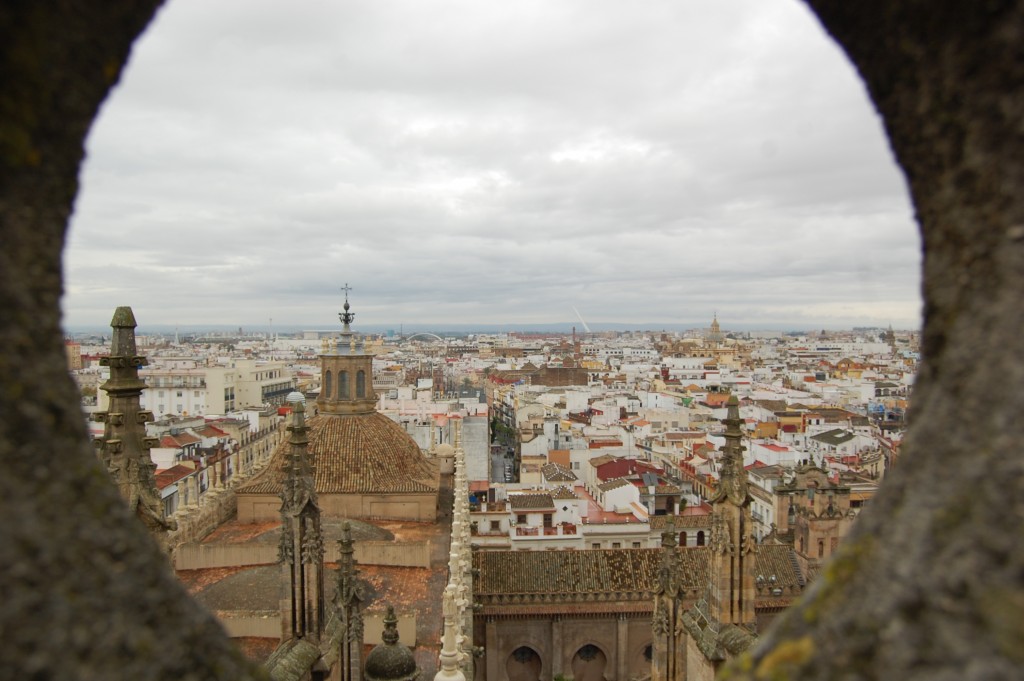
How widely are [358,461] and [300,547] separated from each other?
59.2 feet

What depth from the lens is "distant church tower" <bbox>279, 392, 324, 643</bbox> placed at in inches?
334

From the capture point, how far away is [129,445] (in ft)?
27.2

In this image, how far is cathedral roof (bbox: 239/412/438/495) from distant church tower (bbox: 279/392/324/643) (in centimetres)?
1628

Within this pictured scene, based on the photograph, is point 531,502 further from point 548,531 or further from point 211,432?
point 211,432

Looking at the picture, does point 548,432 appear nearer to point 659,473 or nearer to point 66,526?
point 659,473

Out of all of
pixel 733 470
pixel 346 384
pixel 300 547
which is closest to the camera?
pixel 300 547

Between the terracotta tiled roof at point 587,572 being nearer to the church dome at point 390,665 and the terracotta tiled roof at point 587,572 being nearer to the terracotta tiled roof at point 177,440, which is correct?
the church dome at point 390,665

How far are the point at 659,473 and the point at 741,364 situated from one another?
369 feet

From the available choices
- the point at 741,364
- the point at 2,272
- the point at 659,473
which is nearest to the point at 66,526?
the point at 2,272

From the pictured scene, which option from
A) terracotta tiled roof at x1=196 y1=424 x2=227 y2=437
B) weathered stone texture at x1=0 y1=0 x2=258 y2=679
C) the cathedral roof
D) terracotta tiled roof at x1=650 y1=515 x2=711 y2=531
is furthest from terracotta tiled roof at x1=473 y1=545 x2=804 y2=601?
terracotta tiled roof at x1=196 y1=424 x2=227 y2=437

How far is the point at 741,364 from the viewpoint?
5901 inches

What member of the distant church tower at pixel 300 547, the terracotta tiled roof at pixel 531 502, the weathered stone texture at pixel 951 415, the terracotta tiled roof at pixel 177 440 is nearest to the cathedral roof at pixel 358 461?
the terracotta tiled roof at pixel 531 502

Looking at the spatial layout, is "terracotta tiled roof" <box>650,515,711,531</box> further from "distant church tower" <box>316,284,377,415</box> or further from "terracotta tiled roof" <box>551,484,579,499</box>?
"distant church tower" <box>316,284,377,415</box>

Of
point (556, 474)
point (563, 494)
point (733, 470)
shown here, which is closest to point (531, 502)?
point (563, 494)
